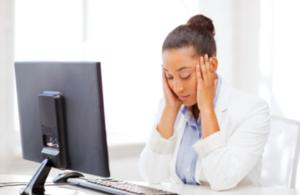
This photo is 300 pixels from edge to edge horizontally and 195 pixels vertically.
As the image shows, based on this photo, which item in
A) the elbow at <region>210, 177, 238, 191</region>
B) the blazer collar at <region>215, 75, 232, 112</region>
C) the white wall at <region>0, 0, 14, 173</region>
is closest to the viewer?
the elbow at <region>210, 177, 238, 191</region>

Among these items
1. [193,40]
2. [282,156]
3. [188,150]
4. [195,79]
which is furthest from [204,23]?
[282,156]

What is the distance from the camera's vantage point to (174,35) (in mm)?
1444

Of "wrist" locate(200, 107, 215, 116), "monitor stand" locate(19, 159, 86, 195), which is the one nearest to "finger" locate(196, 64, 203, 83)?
"wrist" locate(200, 107, 215, 116)

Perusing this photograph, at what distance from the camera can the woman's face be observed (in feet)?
4.54

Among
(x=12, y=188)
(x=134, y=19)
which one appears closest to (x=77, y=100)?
(x=12, y=188)

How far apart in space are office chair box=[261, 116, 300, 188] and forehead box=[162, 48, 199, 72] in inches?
24.4

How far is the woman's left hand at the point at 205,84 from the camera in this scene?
141 cm

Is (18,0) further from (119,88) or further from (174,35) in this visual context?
(174,35)

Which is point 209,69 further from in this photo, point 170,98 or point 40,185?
point 40,185

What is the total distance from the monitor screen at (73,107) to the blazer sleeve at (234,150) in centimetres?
45

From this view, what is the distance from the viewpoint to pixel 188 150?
152 centimetres

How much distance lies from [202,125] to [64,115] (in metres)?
0.55

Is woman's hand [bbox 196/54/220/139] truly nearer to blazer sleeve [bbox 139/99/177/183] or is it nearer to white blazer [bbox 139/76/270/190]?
white blazer [bbox 139/76/270/190]

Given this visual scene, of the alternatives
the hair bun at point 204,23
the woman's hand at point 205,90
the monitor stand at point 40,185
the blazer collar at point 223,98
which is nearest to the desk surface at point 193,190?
the monitor stand at point 40,185
